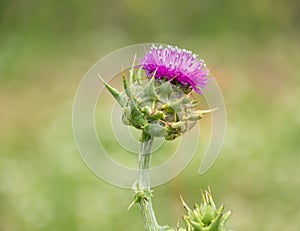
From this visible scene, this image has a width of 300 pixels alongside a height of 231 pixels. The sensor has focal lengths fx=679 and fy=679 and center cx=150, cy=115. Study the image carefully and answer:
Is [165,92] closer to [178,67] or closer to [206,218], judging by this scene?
[178,67]

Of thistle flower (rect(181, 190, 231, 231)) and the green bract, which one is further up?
the green bract

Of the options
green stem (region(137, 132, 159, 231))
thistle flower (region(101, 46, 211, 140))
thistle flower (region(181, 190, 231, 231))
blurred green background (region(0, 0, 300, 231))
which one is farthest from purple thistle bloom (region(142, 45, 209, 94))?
blurred green background (region(0, 0, 300, 231))

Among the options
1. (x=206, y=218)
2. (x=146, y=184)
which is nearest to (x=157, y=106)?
(x=146, y=184)

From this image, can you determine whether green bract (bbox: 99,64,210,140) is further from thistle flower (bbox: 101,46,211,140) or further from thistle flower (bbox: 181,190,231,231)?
thistle flower (bbox: 181,190,231,231)

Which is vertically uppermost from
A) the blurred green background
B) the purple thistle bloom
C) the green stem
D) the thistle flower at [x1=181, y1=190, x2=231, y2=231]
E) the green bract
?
the blurred green background

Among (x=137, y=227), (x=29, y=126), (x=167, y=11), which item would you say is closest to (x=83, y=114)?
(x=137, y=227)

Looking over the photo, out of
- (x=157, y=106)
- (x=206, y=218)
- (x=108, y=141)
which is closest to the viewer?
(x=206, y=218)
